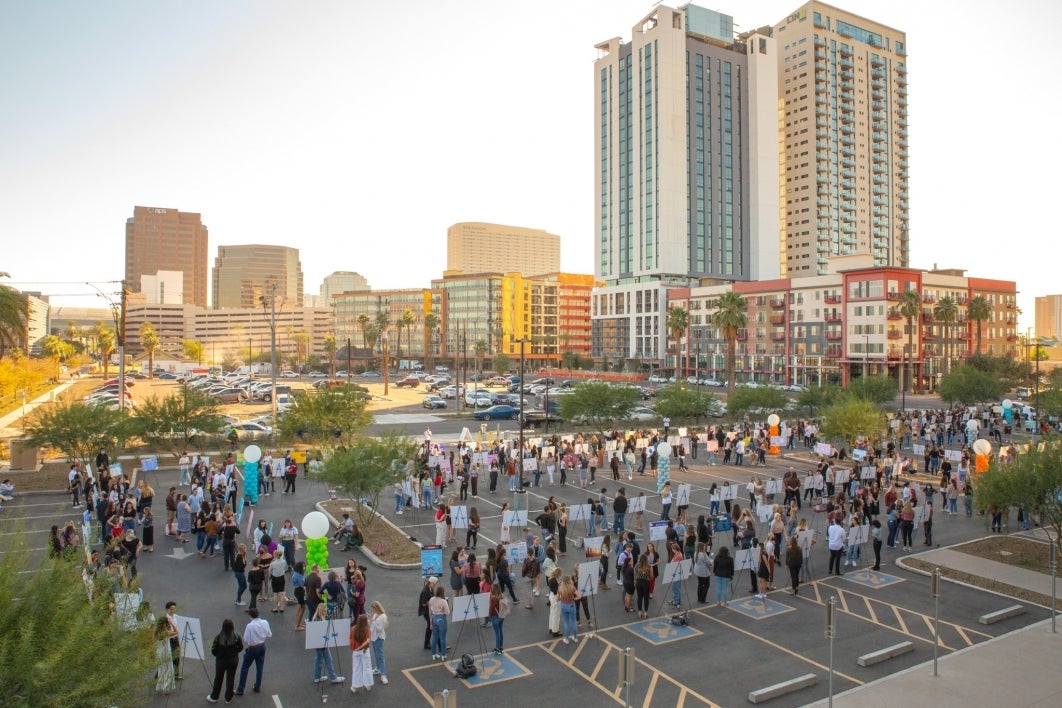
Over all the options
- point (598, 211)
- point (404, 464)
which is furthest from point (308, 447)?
point (598, 211)

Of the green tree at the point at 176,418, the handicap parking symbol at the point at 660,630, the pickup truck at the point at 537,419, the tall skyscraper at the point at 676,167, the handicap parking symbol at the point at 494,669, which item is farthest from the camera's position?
the tall skyscraper at the point at 676,167

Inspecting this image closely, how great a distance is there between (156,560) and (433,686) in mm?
12108

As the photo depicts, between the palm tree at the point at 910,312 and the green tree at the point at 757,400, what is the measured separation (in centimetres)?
3131

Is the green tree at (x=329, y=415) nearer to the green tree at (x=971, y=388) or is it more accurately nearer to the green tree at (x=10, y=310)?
the green tree at (x=10, y=310)

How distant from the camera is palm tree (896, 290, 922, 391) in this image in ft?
268

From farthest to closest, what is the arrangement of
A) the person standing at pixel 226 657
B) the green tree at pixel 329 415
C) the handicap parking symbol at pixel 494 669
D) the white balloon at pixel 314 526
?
the green tree at pixel 329 415
the white balloon at pixel 314 526
the handicap parking symbol at pixel 494 669
the person standing at pixel 226 657

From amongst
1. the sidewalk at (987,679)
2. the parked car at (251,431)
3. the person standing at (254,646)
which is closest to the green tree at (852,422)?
the sidewalk at (987,679)

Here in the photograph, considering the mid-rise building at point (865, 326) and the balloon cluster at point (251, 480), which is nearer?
the balloon cluster at point (251, 480)

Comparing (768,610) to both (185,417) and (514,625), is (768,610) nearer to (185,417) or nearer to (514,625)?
(514,625)

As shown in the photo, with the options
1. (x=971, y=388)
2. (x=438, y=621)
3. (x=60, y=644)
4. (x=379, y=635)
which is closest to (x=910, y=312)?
(x=971, y=388)

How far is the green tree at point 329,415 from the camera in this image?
36000 millimetres

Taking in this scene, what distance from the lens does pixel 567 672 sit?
45.1ft

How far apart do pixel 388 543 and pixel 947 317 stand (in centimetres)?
8696

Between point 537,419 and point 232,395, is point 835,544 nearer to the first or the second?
point 537,419
